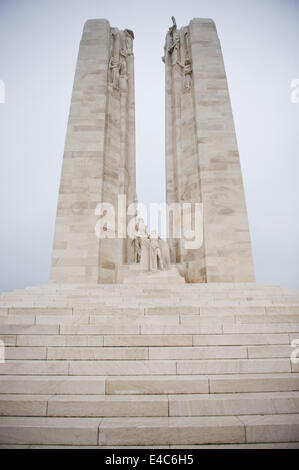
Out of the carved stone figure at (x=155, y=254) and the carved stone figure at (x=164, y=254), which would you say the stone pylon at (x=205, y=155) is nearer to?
the carved stone figure at (x=164, y=254)

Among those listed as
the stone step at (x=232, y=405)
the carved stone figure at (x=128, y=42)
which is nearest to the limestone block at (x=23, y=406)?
the stone step at (x=232, y=405)

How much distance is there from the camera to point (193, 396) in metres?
3.08

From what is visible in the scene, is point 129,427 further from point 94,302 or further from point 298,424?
point 94,302

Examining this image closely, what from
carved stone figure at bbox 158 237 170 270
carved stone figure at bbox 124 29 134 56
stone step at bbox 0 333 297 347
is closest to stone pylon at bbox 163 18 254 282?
carved stone figure at bbox 158 237 170 270

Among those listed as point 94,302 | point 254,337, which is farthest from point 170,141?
Answer: point 254,337

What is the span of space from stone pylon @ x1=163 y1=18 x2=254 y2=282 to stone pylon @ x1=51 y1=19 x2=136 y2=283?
7.98 ft

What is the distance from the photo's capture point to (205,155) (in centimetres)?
1152

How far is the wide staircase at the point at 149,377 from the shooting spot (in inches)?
103

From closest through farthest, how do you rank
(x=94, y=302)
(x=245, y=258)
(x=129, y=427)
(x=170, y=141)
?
(x=129, y=427) < (x=94, y=302) < (x=245, y=258) < (x=170, y=141)

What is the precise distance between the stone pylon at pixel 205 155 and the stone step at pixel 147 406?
23.0 feet

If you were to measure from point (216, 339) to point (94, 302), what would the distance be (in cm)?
293

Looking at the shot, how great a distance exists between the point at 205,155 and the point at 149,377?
10320 mm

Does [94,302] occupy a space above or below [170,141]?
below

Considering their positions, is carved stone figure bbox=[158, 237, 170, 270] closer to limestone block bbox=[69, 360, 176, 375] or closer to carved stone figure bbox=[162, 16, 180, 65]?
limestone block bbox=[69, 360, 176, 375]
